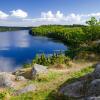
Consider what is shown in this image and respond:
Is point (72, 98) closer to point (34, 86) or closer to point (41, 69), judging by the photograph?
point (34, 86)

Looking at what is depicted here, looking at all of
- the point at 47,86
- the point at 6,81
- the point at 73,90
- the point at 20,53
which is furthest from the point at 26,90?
the point at 20,53

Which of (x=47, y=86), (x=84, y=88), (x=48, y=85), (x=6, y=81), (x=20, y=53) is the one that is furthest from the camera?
(x=20, y=53)

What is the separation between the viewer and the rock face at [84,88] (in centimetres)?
1800

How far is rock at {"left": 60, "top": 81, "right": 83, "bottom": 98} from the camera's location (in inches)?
766

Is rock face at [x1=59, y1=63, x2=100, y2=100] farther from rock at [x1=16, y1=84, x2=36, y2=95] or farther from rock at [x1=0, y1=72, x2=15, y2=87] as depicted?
rock at [x1=0, y1=72, x2=15, y2=87]

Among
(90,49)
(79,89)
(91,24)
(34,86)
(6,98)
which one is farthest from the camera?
(91,24)

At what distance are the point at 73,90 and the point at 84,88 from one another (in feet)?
2.87

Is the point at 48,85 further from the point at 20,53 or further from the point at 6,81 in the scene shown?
the point at 20,53

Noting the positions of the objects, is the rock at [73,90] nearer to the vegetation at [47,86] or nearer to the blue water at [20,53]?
the vegetation at [47,86]

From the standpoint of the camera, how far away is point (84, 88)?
19672 mm

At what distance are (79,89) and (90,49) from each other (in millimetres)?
26834

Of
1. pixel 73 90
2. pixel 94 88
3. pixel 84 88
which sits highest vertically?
pixel 94 88

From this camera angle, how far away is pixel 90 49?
4606cm

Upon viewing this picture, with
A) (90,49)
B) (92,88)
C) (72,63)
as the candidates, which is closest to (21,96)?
(92,88)
